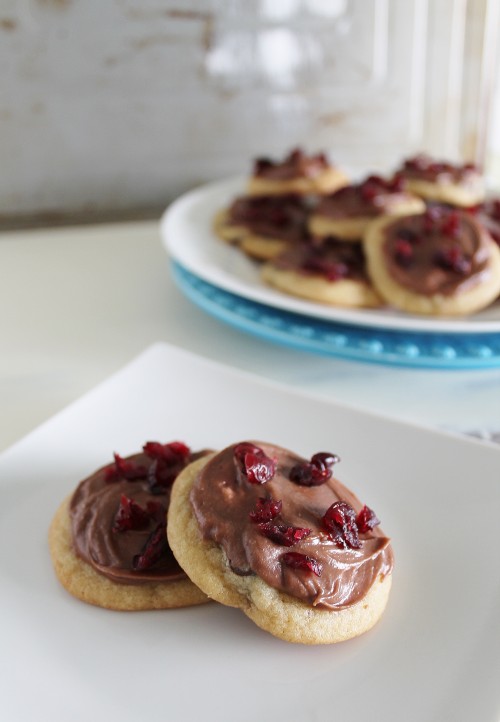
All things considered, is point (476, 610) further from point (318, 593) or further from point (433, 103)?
point (433, 103)

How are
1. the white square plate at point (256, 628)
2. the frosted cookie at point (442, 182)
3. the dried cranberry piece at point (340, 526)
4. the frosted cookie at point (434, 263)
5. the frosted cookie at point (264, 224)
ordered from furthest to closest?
1. the frosted cookie at point (442, 182)
2. the frosted cookie at point (264, 224)
3. the frosted cookie at point (434, 263)
4. the dried cranberry piece at point (340, 526)
5. the white square plate at point (256, 628)

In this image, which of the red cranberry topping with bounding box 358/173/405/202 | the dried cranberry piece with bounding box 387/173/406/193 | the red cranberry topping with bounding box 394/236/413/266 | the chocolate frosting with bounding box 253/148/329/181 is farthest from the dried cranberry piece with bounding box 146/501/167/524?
the chocolate frosting with bounding box 253/148/329/181

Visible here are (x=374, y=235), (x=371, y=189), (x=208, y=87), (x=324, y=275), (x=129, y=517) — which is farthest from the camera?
(x=208, y=87)

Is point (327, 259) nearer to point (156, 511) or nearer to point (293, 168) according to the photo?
point (293, 168)

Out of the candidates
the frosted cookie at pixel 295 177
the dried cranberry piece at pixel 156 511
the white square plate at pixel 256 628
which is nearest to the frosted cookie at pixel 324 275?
the frosted cookie at pixel 295 177

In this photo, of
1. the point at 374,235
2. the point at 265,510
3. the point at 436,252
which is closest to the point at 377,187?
the point at 374,235

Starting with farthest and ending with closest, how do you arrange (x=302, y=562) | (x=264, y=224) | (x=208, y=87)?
1. (x=208, y=87)
2. (x=264, y=224)
3. (x=302, y=562)

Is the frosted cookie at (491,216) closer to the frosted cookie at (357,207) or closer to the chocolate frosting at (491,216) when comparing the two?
the chocolate frosting at (491,216)
